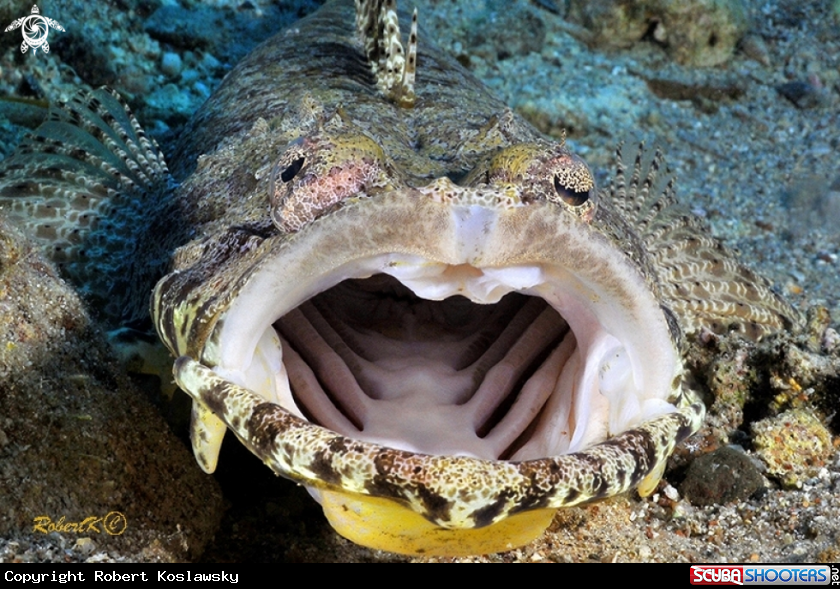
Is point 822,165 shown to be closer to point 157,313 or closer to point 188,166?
point 188,166

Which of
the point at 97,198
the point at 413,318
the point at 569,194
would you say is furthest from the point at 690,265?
the point at 97,198

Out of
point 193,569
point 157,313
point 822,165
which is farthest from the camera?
point 822,165

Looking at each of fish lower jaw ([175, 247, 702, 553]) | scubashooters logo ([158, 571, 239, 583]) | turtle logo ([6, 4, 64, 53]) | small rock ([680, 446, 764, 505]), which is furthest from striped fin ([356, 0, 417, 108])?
turtle logo ([6, 4, 64, 53])

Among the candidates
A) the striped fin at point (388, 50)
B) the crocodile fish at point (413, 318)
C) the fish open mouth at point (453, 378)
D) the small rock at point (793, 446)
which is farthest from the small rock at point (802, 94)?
the fish open mouth at point (453, 378)

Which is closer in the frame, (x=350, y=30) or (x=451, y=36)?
(x=350, y=30)

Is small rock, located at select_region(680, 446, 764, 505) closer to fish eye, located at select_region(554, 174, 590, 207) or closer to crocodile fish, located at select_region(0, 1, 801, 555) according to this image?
crocodile fish, located at select_region(0, 1, 801, 555)

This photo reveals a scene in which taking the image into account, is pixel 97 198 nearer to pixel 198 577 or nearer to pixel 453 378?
pixel 453 378

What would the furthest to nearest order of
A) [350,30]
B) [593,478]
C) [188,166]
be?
1. [350,30]
2. [188,166]
3. [593,478]

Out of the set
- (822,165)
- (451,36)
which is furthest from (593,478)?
(451,36)
